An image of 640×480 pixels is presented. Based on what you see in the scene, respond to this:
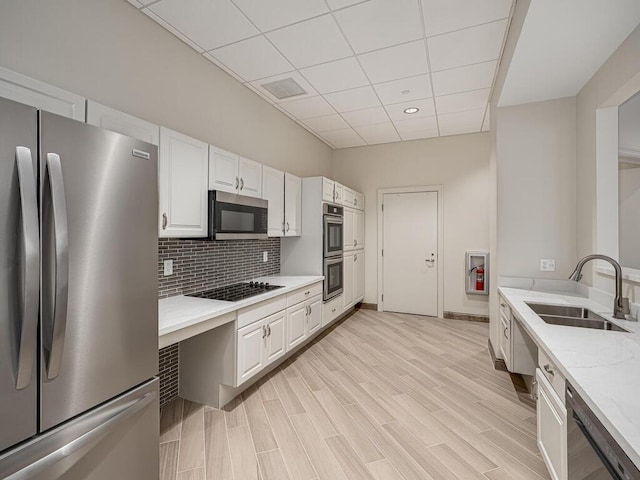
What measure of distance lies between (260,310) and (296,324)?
0.72 m

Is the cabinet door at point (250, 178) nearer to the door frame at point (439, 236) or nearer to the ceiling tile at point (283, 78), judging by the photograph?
the ceiling tile at point (283, 78)

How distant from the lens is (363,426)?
222 cm

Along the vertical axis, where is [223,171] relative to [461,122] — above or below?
below

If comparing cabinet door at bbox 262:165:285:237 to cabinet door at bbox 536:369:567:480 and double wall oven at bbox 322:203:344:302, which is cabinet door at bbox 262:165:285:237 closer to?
double wall oven at bbox 322:203:344:302

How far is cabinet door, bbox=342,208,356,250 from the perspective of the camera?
459 centimetres

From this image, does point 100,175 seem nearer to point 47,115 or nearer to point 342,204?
point 47,115

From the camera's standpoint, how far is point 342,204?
15.0ft

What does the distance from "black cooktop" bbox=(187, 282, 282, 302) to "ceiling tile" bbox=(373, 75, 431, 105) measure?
8.13 ft

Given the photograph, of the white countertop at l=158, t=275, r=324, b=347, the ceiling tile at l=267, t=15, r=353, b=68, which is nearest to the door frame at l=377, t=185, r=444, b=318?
the ceiling tile at l=267, t=15, r=353, b=68

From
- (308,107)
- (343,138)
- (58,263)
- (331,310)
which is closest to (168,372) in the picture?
(58,263)

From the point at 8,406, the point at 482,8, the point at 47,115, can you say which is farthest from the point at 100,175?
the point at 482,8

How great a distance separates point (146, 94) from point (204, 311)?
1670 mm

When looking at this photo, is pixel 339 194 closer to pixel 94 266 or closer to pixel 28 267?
pixel 94 266

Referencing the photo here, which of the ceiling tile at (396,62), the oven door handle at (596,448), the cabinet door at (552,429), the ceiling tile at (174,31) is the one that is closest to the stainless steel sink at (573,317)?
the cabinet door at (552,429)
